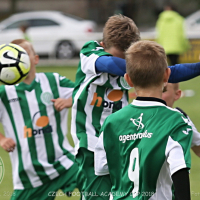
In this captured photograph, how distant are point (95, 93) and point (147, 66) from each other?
1.08 meters

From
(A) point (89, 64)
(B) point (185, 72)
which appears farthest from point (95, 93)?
(B) point (185, 72)

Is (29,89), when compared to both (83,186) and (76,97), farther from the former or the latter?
(83,186)

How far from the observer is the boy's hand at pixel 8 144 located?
157 inches

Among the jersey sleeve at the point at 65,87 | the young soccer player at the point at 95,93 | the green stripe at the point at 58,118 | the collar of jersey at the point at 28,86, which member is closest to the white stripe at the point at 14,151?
the collar of jersey at the point at 28,86

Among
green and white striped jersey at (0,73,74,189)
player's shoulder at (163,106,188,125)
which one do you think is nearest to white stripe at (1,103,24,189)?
green and white striped jersey at (0,73,74,189)

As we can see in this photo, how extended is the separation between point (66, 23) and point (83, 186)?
16151mm

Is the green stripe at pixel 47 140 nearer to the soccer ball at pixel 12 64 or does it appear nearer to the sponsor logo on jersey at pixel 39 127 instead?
the sponsor logo on jersey at pixel 39 127

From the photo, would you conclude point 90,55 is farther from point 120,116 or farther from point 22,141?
point 22,141

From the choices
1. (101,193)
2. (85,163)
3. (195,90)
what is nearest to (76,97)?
(85,163)

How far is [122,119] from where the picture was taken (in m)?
2.51

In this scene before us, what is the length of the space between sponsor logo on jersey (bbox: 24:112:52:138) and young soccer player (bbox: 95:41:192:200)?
171 centimetres

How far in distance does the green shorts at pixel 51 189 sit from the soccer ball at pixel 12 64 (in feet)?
3.49

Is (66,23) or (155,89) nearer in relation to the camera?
(155,89)

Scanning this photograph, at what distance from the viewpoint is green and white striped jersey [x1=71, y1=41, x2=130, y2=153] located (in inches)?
136
